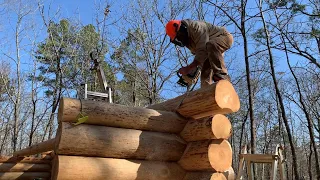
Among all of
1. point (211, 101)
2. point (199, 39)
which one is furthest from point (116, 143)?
point (199, 39)

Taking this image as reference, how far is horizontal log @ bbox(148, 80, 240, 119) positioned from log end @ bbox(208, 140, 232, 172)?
1.30ft

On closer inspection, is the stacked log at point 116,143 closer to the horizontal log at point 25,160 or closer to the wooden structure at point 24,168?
the wooden structure at point 24,168

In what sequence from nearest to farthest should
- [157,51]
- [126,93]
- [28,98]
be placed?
[157,51]
[28,98]
[126,93]

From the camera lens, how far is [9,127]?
73.5ft

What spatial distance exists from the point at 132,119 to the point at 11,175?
177 inches

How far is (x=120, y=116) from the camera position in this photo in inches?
142

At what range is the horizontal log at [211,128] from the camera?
3537 mm

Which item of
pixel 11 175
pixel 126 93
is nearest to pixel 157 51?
pixel 126 93

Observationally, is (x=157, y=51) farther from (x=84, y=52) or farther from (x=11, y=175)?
(x=11, y=175)

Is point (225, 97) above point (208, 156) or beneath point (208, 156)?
above

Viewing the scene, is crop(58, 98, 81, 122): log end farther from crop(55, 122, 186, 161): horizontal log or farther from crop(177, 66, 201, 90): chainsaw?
crop(177, 66, 201, 90): chainsaw

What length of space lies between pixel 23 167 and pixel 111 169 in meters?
4.75

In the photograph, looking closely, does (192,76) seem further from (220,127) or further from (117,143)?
(117,143)

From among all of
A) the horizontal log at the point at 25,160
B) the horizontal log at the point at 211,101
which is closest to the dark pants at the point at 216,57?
the horizontal log at the point at 211,101
